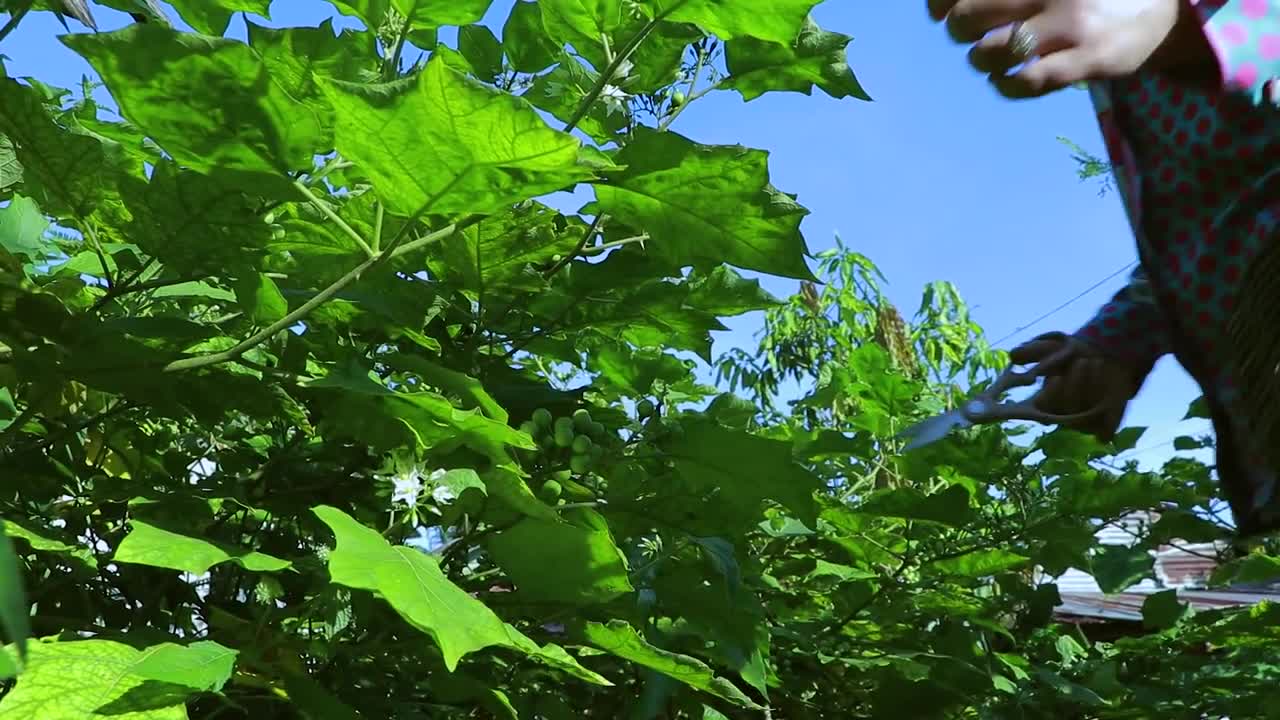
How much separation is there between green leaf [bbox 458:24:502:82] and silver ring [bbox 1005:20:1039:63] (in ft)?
2.80

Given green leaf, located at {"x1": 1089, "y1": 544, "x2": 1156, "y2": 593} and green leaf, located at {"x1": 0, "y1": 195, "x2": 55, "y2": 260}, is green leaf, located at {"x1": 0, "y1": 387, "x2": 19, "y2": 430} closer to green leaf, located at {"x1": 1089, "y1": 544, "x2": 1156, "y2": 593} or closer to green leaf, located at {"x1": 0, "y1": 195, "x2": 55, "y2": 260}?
green leaf, located at {"x1": 0, "y1": 195, "x2": 55, "y2": 260}

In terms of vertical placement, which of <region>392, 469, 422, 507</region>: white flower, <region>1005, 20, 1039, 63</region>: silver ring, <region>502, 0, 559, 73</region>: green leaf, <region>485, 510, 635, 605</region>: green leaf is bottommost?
<region>485, 510, 635, 605</region>: green leaf

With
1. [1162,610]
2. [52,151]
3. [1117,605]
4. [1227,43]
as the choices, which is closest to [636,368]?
[52,151]

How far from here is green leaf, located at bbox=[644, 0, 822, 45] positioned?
0.89 m

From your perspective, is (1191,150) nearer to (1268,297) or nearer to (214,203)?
(1268,297)

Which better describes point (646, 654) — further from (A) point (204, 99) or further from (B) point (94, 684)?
(A) point (204, 99)

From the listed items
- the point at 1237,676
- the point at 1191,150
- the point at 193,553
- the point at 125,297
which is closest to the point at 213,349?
the point at 125,297

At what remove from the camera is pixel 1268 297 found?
74cm

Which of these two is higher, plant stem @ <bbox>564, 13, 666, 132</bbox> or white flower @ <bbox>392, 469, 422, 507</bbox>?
plant stem @ <bbox>564, 13, 666, 132</bbox>

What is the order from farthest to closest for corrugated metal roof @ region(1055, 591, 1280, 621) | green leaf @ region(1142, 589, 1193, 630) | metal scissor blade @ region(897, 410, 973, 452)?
corrugated metal roof @ region(1055, 591, 1280, 621) → green leaf @ region(1142, 589, 1193, 630) → metal scissor blade @ region(897, 410, 973, 452)

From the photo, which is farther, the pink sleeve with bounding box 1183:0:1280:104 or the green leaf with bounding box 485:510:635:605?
the green leaf with bounding box 485:510:635:605

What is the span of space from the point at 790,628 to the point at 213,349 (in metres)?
0.98

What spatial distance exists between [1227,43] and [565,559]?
0.60m

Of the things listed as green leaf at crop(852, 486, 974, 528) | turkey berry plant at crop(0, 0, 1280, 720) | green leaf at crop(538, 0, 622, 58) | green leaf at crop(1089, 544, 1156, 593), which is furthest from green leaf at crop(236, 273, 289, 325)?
green leaf at crop(1089, 544, 1156, 593)
